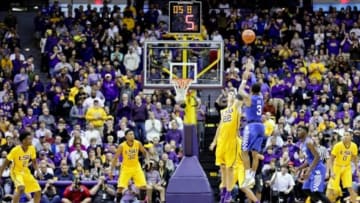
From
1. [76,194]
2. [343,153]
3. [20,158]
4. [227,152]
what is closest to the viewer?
[227,152]

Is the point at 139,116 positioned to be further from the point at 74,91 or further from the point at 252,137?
the point at 252,137

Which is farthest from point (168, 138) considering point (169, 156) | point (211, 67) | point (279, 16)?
point (279, 16)

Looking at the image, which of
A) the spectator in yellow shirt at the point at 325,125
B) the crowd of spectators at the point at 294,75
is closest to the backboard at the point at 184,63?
the crowd of spectators at the point at 294,75

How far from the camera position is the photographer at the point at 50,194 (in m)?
27.0

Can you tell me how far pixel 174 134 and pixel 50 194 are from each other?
4255mm

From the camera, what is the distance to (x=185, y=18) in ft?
83.3

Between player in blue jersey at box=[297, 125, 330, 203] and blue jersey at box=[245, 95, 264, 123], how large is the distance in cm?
95

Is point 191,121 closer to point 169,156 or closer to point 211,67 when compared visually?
point 211,67

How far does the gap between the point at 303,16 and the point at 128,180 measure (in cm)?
1343

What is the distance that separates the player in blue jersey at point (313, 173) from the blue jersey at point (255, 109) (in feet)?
3.10

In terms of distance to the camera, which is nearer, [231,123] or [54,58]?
[231,123]

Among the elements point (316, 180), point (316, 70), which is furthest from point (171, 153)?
point (316, 70)

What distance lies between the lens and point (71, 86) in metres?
33.2

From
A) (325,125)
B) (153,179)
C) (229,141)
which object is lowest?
(153,179)
